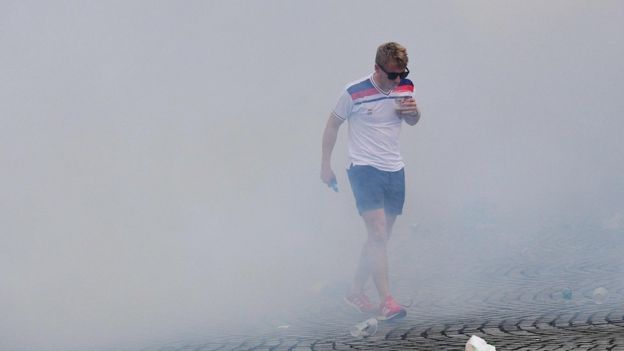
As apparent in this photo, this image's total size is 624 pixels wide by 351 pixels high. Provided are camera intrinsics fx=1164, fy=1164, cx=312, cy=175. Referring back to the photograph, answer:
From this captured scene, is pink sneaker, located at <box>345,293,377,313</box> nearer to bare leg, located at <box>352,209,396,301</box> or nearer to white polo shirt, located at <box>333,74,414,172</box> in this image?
bare leg, located at <box>352,209,396,301</box>

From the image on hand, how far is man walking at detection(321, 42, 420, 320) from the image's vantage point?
250 inches

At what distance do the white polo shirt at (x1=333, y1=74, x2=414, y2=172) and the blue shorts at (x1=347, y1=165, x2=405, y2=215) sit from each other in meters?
0.04

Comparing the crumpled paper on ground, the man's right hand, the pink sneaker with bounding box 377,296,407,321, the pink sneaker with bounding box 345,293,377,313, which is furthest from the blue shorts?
the crumpled paper on ground

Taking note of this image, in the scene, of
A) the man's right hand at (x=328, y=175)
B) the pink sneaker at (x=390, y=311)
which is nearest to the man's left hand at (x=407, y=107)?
the man's right hand at (x=328, y=175)

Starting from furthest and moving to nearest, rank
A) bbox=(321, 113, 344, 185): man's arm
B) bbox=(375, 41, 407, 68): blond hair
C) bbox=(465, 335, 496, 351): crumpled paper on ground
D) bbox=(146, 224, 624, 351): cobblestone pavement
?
1. bbox=(321, 113, 344, 185): man's arm
2. bbox=(375, 41, 407, 68): blond hair
3. bbox=(146, 224, 624, 351): cobblestone pavement
4. bbox=(465, 335, 496, 351): crumpled paper on ground

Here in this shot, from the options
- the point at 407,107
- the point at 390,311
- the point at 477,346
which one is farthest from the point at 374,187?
the point at 477,346

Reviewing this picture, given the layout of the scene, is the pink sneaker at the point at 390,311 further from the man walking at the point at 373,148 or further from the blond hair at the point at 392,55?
the blond hair at the point at 392,55

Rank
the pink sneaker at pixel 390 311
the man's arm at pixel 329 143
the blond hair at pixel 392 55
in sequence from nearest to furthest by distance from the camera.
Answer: the pink sneaker at pixel 390 311 → the blond hair at pixel 392 55 → the man's arm at pixel 329 143

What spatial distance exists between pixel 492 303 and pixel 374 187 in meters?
0.95

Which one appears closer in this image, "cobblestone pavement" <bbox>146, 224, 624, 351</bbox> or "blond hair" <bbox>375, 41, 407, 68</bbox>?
"cobblestone pavement" <bbox>146, 224, 624, 351</bbox>

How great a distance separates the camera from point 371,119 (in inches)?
253

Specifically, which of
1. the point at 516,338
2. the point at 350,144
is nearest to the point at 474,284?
the point at 350,144

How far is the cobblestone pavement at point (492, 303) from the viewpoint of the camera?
5328mm

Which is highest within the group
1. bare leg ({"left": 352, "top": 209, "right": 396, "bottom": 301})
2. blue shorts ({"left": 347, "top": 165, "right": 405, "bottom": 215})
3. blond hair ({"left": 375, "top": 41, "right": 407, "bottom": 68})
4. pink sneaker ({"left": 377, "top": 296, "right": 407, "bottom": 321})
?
blond hair ({"left": 375, "top": 41, "right": 407, "bottom": 68})
